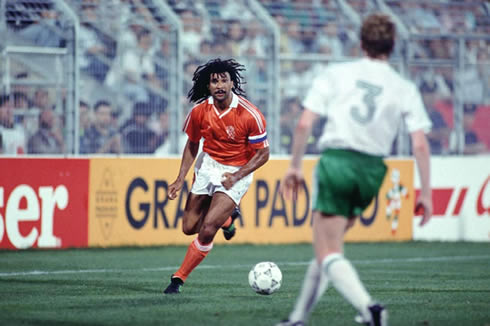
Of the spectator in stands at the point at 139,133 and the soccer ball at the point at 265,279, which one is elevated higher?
the spectator in stands at the point at 139,133

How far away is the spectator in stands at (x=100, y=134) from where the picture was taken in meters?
15.5

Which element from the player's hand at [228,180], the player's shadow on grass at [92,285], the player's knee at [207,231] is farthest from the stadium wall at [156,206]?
the player's hand at [228,180]

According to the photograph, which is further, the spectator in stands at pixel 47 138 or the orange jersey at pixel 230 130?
the spectator in stands at pixel 47 138

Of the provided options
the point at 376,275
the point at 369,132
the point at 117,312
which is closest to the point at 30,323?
the point at 117,312

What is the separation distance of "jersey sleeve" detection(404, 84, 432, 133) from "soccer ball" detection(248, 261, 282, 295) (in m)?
3.24

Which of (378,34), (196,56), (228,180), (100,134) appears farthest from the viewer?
(196,56)

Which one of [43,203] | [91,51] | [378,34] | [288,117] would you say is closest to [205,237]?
[378,34]

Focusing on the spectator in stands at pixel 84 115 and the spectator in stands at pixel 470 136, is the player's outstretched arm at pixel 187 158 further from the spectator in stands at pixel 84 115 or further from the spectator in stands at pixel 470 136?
the spectator in stands at pixel 470 136

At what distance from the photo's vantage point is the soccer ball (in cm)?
937

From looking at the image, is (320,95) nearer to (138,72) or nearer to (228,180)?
(228,180)

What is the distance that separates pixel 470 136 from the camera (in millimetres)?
18922

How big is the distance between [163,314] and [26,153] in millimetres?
7498

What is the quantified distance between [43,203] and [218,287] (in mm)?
5044

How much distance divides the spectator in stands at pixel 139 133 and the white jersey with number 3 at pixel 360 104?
950 cm
